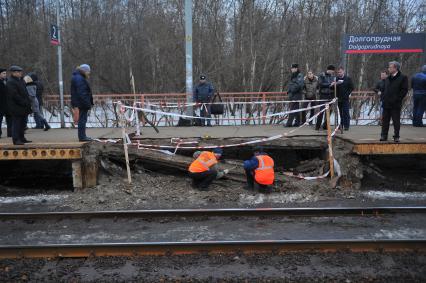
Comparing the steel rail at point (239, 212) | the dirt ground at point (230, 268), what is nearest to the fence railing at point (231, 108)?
the steel rail at point (239, 212)

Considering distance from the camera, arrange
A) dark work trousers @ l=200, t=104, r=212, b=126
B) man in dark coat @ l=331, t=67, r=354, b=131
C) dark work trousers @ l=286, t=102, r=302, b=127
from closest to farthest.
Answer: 1. man in dark coat @ l=331, t=67, r=354, b=131
2. dark work trousers @ l=286, t=102, r=302, b=127
3. dark work trousers @ l=200, t=104, r=212, b=126

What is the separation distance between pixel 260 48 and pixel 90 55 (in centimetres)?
1094

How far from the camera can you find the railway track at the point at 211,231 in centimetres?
531

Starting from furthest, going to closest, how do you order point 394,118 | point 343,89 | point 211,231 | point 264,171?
point 343,89 < point 394,118 < point 264,171 < point 211,231

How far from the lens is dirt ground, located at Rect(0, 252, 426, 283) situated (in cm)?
459

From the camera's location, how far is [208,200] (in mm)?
7715

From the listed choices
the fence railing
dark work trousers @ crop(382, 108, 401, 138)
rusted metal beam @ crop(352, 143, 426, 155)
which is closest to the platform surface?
rusted metal beam @ crop(352, 143, 426, 155)

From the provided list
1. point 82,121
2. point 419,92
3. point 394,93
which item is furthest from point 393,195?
point 82,121

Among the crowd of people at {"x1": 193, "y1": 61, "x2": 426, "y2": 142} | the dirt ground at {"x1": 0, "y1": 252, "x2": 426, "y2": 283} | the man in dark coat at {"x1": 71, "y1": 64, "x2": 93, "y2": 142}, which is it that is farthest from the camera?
the crowd of people at {"x1": 193, "y1": 61, "x2": 426, "y2": 142}

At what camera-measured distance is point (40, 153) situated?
8000 mm

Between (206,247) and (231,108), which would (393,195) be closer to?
(206,247)

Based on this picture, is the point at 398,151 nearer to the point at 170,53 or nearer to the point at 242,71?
the point at 242,71

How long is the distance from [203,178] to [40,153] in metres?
3.43

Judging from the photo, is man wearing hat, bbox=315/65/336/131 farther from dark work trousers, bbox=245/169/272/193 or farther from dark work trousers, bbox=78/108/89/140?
dark work trousers, bbox=78/108/89/140
